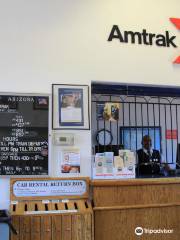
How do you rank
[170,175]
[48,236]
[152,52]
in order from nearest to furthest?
[48,236] → [152,52] → [170,175]

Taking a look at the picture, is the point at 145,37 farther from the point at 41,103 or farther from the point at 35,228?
the point at 35,228

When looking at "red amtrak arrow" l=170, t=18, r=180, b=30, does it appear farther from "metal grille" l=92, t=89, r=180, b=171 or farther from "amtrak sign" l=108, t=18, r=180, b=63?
"metal grille" l=92, t=89, r=180, b=171

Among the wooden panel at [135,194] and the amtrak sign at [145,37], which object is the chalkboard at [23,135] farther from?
the amtrak sign at [145,37]

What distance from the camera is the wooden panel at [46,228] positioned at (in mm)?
2785

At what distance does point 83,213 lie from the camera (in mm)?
2883

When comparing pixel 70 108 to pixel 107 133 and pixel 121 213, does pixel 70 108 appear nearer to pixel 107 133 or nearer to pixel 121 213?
pixel 107 133

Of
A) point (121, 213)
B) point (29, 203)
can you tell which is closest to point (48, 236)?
point (29, 203)

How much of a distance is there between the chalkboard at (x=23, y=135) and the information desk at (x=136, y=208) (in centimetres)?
60

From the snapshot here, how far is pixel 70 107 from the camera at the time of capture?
126 inches

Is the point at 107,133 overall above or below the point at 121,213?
above

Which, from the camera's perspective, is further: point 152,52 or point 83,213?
point 152,52

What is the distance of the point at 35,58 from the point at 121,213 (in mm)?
1737

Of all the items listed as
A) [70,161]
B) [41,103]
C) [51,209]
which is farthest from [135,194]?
[41,103]

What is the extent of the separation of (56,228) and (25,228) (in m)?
0.27
